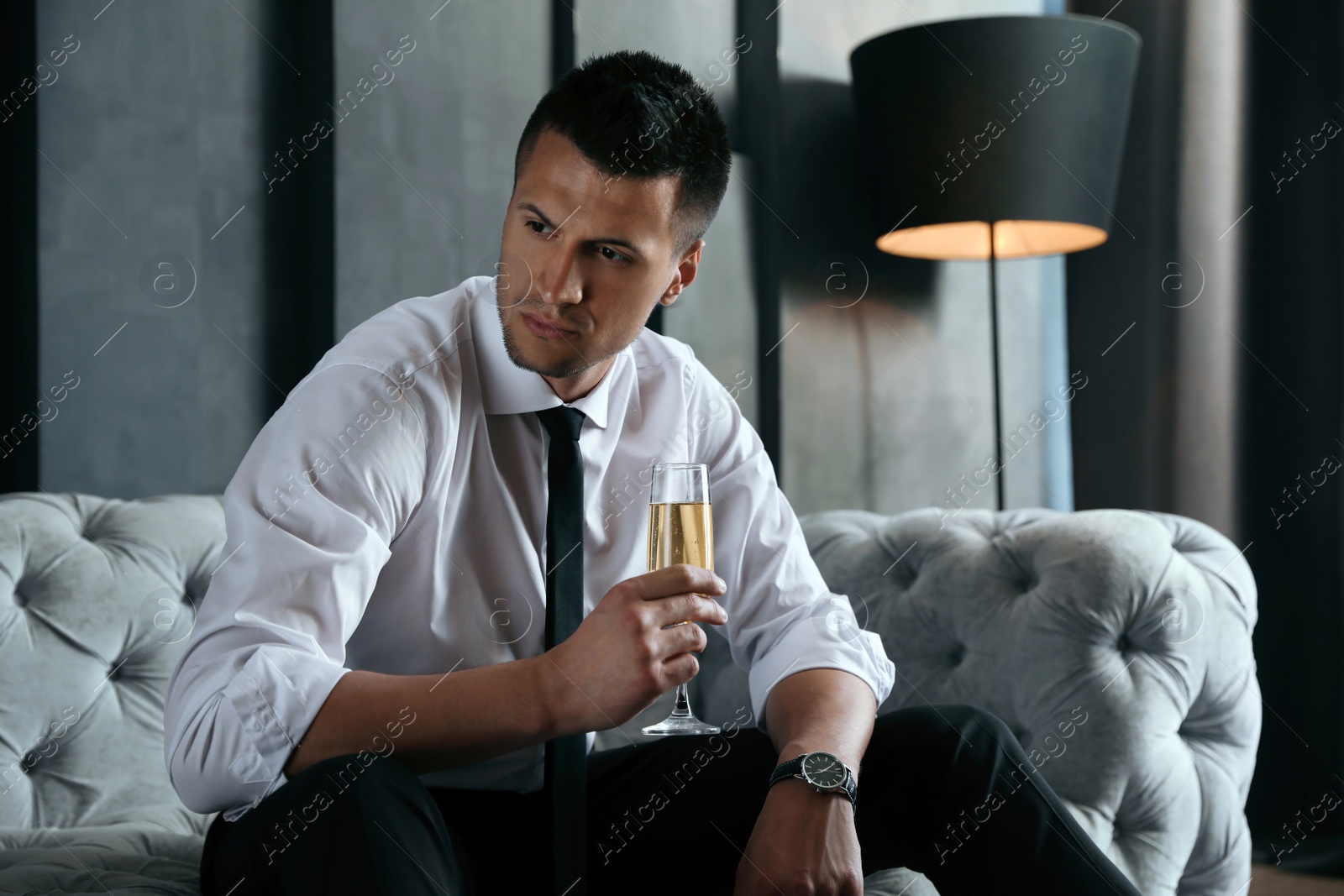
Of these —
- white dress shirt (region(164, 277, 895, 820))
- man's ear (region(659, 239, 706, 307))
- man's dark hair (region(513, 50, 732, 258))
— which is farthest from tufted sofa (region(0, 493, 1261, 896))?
man's dark hair (region(513, 50, 732, 258))

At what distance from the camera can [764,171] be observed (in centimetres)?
251

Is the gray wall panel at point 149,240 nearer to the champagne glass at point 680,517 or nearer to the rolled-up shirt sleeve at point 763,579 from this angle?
the rolled-up shirt sleeve at point 763,579

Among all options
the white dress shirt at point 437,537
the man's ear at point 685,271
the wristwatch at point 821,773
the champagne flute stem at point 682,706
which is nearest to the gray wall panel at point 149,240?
the white dress shirt at point 437,537

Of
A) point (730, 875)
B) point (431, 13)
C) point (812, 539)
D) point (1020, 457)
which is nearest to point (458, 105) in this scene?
point (431, 13)

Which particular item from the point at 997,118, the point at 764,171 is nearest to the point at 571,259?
the point at 997,118

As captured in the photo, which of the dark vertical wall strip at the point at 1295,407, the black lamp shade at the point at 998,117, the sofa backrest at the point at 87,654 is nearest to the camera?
the sofa backrest at the point at 87,654

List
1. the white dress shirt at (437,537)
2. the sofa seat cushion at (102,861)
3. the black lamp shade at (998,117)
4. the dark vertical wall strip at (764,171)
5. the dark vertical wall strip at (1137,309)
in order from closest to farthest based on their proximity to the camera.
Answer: the white dress shirt at (437,537), the sofa seat cushion at (102,861), the black lamp shade at (998,117), the dark vertical wall strip at (764,171), the dark vertical wall strip at (1137,309)

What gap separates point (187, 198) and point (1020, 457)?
213 cm

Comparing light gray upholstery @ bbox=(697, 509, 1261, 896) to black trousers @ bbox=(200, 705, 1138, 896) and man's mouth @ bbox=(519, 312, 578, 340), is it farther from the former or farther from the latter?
man's mouth @ bbox=(519, 312, 578, 340)

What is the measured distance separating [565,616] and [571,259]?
39cm

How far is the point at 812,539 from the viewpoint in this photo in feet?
5.95

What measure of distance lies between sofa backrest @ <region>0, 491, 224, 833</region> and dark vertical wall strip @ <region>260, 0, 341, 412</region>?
48 centimetres

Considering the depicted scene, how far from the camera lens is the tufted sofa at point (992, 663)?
136cm

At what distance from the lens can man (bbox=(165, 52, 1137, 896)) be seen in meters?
0.91
